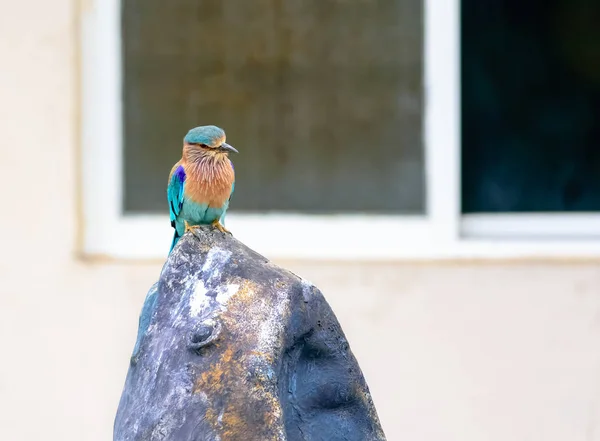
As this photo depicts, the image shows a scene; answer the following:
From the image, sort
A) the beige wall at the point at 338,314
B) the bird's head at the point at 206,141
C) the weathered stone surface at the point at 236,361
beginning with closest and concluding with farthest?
the weathered stone surface at the point at 236,361
the bird's head at the point at 206,141
the beige wall at the point at 338,314

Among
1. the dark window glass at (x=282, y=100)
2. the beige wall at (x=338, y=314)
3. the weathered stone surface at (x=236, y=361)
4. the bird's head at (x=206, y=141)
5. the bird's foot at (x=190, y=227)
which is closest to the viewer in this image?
the weathered stone surface at (x=236, y=361)

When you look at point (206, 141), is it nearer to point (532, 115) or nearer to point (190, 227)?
point (190, 227)

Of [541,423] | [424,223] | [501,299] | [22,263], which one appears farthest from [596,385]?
[22,263]

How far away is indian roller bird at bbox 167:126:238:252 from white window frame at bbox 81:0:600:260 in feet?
6.02

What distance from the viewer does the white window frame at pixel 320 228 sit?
3961 millimetres

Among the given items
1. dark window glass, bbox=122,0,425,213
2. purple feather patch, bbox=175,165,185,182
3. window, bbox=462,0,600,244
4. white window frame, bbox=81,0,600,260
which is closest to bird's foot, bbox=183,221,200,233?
purple feather patch, bbox=175,165,185,182

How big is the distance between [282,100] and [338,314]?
3.40ft

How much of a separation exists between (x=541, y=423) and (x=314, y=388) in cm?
247

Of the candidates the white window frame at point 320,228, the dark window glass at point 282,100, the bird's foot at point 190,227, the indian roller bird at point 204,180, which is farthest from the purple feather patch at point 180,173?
the dark window glass at point 282,100

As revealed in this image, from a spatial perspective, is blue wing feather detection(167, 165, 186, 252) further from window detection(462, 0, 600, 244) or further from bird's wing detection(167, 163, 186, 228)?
window detection(462, 0, 600, 244)

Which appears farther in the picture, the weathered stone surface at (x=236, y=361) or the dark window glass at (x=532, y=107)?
the dark window glass at (x=532, y=107)

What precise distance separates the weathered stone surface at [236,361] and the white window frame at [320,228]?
6.98 feet

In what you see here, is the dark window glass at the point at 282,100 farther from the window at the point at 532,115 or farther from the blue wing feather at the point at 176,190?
the blue wing feather at the point at 176,190

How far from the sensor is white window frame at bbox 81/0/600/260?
13.0ft
